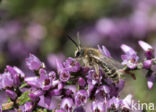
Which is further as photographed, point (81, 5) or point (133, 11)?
point (133, 11)

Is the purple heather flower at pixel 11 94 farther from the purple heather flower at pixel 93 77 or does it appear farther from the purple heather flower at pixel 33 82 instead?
the purple heather flower at pixel 93 77

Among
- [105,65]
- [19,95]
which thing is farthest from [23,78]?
[105,65]

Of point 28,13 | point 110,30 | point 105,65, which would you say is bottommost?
point 105,65

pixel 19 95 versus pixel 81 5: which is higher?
pixel 81 5

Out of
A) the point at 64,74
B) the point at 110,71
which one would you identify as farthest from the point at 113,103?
the point at 64,74

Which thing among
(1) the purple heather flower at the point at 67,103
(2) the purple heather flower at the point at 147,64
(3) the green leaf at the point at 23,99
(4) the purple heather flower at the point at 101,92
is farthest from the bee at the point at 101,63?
(3) the green leaf at the point at 23,99

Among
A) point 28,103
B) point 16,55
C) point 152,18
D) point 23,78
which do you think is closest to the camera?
point 28,103

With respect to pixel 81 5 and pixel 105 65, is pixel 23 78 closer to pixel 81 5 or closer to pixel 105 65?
pixel 105 65

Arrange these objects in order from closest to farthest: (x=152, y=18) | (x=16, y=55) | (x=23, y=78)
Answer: (x=23, y=78)
(x=16, y=55)
(x=152, y=18)

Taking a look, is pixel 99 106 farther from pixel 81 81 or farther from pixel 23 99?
pixel 23 99
